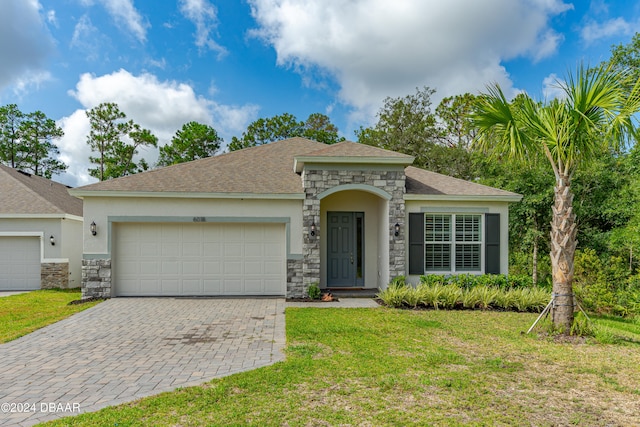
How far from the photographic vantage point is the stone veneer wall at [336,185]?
10070 mm

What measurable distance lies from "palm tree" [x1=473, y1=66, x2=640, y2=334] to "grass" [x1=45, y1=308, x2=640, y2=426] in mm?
1413

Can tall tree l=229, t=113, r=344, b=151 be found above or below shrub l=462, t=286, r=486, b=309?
above

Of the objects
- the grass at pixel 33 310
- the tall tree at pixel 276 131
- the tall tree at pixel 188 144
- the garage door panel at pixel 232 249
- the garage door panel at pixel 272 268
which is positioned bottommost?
the grass at pixel 33 310

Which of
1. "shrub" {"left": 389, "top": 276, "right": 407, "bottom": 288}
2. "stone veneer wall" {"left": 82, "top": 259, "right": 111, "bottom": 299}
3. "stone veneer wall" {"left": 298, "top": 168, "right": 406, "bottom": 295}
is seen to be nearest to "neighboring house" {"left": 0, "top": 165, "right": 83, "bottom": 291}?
"stone veneer wall" {"left": 82, "top": 259, "right": 111, "bottom": 299}

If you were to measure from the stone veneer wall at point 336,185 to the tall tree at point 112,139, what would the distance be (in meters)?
18.6

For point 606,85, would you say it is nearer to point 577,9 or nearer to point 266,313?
point 266,313

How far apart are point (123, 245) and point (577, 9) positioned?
57.0ft

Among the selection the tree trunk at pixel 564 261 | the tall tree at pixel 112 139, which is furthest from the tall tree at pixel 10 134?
the tree trunk at pixel 564 261

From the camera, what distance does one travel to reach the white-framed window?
1060cm

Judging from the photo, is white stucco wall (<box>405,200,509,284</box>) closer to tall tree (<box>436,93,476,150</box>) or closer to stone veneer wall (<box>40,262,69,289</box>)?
stone veneer wall (<box>40,262,69,289</box>)

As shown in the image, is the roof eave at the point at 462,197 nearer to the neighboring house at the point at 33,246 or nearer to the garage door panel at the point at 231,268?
the garage door panel at the point at 231,268

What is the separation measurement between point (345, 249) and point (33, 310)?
8.54 meters

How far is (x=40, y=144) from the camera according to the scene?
25766mm

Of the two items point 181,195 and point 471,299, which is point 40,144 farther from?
point 471,299
